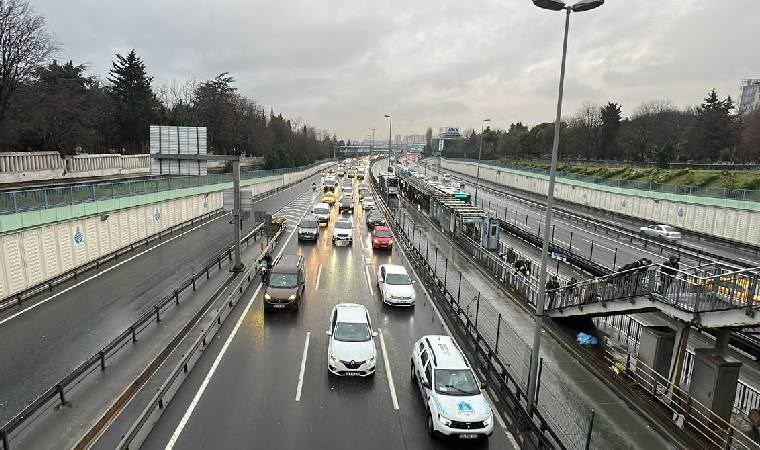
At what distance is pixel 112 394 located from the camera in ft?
40.1

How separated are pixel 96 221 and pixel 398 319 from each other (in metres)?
19.9

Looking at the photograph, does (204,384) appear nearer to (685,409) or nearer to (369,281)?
(369,281)

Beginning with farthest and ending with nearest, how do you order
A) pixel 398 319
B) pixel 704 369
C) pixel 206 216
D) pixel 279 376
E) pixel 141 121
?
1. pixel 141 121
2. pixel 206 216
3. pixel 398 319
4. pixel 279 376
5. pixel 704 369

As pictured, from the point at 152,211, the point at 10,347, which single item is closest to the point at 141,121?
the point at 152,211

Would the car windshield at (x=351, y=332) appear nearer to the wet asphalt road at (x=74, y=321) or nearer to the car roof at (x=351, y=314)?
the car roof at (x=351, y=314)

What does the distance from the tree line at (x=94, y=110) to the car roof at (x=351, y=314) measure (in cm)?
3751

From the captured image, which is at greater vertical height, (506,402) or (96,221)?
(96,221)

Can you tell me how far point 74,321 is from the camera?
17844 millimetres

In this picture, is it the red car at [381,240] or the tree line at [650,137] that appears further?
the tree line at [650,137]

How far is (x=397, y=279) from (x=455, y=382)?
34.4 feet

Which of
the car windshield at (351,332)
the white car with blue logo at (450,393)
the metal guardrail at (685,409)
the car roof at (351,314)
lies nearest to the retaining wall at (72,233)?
the car roof at (351,314)

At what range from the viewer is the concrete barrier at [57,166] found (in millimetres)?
36625

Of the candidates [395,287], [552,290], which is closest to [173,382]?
[395,287]

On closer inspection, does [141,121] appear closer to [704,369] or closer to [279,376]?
[279,376]
